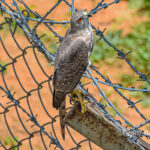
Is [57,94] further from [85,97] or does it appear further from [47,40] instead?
[47,40]

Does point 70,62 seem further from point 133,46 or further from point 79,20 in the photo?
point 133,46

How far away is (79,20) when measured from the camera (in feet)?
8.35

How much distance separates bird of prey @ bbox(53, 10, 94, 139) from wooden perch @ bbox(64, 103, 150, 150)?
350 mm

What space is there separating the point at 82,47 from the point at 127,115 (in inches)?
77.1

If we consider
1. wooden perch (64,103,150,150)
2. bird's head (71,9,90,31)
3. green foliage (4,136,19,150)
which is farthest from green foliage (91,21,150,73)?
wooden perch (64,103,150,150)

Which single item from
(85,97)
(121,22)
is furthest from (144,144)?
(121,22)

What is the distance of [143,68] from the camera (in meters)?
4.87

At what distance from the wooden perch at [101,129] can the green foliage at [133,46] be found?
275 cm

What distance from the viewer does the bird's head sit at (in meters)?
2.50

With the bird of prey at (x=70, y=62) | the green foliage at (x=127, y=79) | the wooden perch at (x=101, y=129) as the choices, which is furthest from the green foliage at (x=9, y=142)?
the wooden perch at (x=101, y=129)

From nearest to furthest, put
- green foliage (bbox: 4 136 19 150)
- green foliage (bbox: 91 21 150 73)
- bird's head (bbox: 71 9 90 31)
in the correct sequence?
bird's head (bbox: 71 9 90 31) < green foliage (bbox: 4 136 19 150) < green foliage (bbox: 91 21 150 73)

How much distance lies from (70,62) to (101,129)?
1.98 ft

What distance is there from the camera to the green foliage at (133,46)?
4.93m

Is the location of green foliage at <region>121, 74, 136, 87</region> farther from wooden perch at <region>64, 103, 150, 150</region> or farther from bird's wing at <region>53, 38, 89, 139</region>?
wooden perch at <region>64, 103, 150, 150</region>
